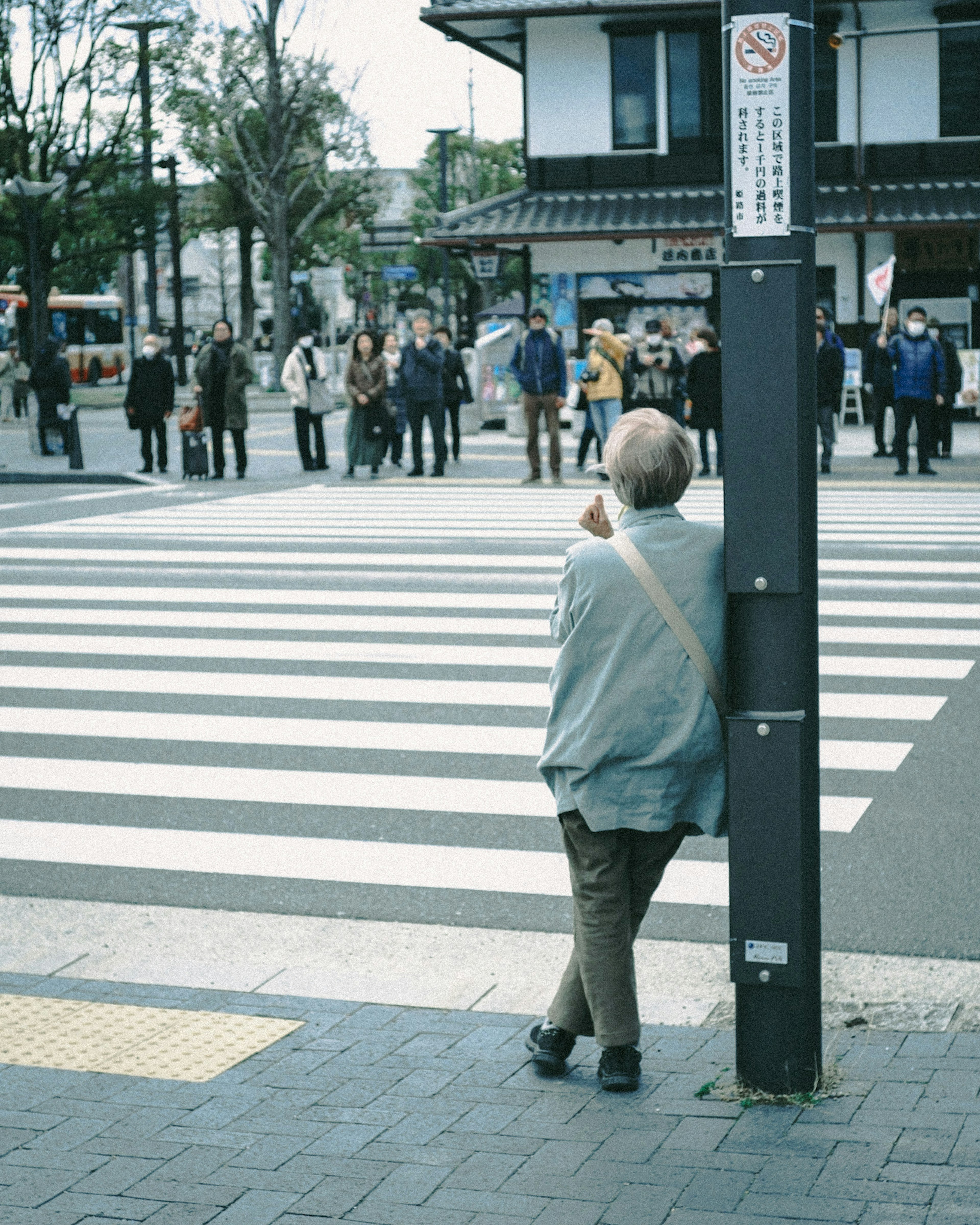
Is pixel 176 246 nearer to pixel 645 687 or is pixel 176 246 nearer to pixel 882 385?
pixel 882 385

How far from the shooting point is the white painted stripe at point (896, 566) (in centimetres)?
1247

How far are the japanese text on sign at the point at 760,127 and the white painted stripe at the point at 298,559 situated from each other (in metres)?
9.15

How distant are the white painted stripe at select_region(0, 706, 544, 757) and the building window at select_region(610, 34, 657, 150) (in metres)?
24.3

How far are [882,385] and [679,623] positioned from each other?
A: 18.4 metres

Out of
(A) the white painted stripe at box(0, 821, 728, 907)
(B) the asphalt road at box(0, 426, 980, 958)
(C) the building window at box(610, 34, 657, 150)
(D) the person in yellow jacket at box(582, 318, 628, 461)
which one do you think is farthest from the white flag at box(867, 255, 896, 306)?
(A) the white painted stripe at box(0, 821, 728, 907)

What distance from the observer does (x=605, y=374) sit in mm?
20000

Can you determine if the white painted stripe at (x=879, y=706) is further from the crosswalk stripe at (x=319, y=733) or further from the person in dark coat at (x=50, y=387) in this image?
the person in dark coat at (x=50, y=387)

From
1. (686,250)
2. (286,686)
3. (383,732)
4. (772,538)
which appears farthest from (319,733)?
(686,250)

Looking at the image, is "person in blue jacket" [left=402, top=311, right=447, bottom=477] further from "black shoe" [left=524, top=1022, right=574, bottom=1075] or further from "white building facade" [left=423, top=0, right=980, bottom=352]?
"black shoe" [left=524, top=1022, right=574, bottom=1075]

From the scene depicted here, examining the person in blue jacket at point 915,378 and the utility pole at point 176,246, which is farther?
the utility pole at point 176,246

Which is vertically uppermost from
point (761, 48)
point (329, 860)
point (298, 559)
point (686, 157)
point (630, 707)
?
point (686, 157)

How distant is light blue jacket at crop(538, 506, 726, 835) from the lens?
12.8 feet

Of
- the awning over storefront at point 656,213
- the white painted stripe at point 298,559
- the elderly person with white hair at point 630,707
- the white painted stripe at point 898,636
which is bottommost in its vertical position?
the white painted stripe at point 898,636

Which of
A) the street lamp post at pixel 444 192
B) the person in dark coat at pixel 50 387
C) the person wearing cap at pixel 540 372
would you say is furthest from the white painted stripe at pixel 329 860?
the street lamp post at pixel 444 192
